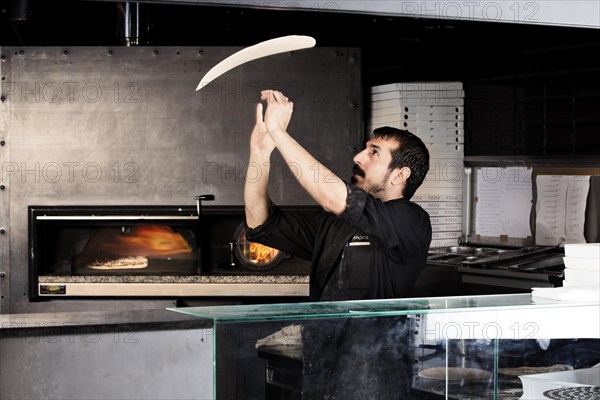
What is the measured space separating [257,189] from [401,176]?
0.60m

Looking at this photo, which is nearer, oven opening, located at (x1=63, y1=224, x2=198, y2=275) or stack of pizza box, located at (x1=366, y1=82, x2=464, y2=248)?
oven opening, located at (x1=63, y1=224, x2=198, y2=275)

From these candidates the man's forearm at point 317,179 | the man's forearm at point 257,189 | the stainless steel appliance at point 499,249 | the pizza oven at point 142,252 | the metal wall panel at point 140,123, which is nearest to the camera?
the man's forearm at point 317,179

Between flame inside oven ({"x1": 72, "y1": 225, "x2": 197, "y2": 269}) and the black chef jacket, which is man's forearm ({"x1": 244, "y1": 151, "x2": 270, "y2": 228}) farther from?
flame inside oven ({"x1": 72, "y1": 225, "x2": 197, "y2": 269})

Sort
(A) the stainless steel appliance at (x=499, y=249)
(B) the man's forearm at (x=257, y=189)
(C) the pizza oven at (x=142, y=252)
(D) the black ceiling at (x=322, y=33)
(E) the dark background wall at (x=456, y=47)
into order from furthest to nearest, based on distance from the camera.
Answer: (D) the black ceiling at (x=322, y=33)
(E) the dark background wall at (x=456, y=47)
(C) the pizza oven at (x=142, y=252)
(A) the stainless steel appliance at (x=499, y=249)
(B) the man's forearm at (x=257, y=189)

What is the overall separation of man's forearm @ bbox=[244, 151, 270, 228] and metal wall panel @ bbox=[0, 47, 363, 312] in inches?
67.2

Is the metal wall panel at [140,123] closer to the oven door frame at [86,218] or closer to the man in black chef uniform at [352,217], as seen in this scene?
the oven door frame at [86,218]

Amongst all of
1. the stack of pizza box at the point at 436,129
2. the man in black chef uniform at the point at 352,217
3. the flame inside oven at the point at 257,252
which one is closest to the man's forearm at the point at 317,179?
the man in black chef uniform at the point at 352,217

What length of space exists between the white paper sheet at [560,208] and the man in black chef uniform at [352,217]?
1.91m

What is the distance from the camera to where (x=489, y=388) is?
7.36 feet

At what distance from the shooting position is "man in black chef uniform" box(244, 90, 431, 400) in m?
2.99

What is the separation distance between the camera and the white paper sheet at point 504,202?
5.41 meters

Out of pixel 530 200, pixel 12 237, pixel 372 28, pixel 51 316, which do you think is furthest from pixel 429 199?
pixel 51 316

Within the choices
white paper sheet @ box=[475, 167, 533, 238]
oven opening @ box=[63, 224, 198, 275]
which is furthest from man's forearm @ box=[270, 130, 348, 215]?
white paper sheet @ box=[475, 167, 533, 238]

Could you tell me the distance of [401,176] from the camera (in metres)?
3.55
